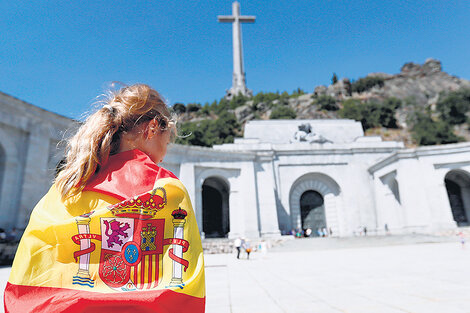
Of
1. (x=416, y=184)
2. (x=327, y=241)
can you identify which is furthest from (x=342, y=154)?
(x=327, y=241)

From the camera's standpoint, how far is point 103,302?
975mm

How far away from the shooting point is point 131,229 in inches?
43.3

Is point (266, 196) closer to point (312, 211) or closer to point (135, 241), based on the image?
point (312, 211)

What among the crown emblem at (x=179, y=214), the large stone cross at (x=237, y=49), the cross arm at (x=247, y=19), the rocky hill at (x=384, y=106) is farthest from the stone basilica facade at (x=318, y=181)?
the cross arm at (x=247, y=19)

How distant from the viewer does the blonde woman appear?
39.2 inches

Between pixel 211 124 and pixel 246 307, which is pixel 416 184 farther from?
pixel 211 124

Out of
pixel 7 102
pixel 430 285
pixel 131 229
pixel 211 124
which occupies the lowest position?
pixel 430 285

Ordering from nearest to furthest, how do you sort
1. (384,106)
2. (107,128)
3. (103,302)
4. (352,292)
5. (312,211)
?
(103,302), (107,128), (352,292), (312,211), (384,106)

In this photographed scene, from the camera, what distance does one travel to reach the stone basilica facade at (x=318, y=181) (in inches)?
779

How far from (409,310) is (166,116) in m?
3.92

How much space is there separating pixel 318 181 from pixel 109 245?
2544 centimetres

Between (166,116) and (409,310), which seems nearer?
(166,116)

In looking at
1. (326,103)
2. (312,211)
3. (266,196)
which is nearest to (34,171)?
(266,196)

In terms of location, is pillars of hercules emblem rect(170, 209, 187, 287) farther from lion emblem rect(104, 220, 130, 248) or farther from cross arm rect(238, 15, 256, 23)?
cross arm rect(238, 15, 256, 23)
